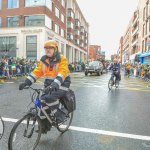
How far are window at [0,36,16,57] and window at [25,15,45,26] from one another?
3235 millimetres

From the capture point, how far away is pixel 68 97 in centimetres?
441

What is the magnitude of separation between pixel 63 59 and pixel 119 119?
8.77ft

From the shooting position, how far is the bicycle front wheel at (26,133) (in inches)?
136

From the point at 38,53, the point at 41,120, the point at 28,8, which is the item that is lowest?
the point at 41,120

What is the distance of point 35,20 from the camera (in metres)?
33.3

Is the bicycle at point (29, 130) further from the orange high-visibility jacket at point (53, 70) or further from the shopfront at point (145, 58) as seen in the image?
the shopfront at point (145, 58)

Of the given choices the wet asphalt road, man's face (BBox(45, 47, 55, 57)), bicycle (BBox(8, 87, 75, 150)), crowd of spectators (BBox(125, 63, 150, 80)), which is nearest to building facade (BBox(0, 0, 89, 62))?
crowd of spectators (BBox(125, 63, 150, 80))

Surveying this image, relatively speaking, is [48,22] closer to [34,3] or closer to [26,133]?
[34,3]

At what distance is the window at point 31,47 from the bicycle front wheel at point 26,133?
30.0 metres

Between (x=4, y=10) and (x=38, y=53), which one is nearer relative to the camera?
(x=38, y=53)

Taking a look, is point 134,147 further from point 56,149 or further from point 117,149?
point 56,149

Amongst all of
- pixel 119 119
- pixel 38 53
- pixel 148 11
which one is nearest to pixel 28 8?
pixel 38 53

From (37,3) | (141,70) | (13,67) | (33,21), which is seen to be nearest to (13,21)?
(33,21)

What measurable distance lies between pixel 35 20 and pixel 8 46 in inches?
229
